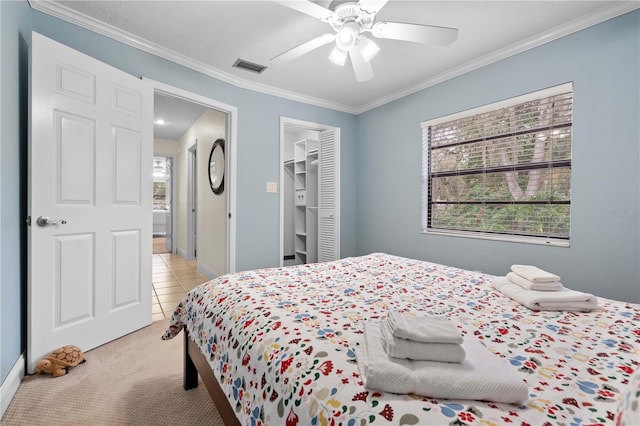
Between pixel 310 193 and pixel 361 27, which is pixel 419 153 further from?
pixel 310 193

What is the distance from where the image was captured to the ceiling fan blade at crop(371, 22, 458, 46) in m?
1.70

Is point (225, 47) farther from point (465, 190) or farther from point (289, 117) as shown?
point (465, 190)

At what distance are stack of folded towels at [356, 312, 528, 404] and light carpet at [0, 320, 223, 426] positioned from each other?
114 cm

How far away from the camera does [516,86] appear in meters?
2.58

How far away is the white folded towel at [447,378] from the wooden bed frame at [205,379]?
24.6 inches

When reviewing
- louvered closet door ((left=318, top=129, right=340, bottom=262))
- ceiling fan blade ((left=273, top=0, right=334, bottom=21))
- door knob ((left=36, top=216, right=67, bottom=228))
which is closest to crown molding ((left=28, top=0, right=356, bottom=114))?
louvered closet door ((left=318, top=129, right=340, bottom=262))

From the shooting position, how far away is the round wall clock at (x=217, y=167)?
4074 mm

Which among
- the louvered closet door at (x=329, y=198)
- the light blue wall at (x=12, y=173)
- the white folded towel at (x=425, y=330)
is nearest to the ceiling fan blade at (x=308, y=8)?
the light blue wall at (x=12, y=173)

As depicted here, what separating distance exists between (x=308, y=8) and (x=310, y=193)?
3424 mm

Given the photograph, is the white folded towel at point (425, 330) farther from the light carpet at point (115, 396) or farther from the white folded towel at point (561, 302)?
the light carpet at point (115, 396)

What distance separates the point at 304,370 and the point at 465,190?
2775 millimetres

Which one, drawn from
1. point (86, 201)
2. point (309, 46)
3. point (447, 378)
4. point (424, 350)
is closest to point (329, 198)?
point (309, 46)

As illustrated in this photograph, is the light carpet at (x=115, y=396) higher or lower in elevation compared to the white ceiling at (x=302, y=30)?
lower

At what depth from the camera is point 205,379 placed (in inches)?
55.6
